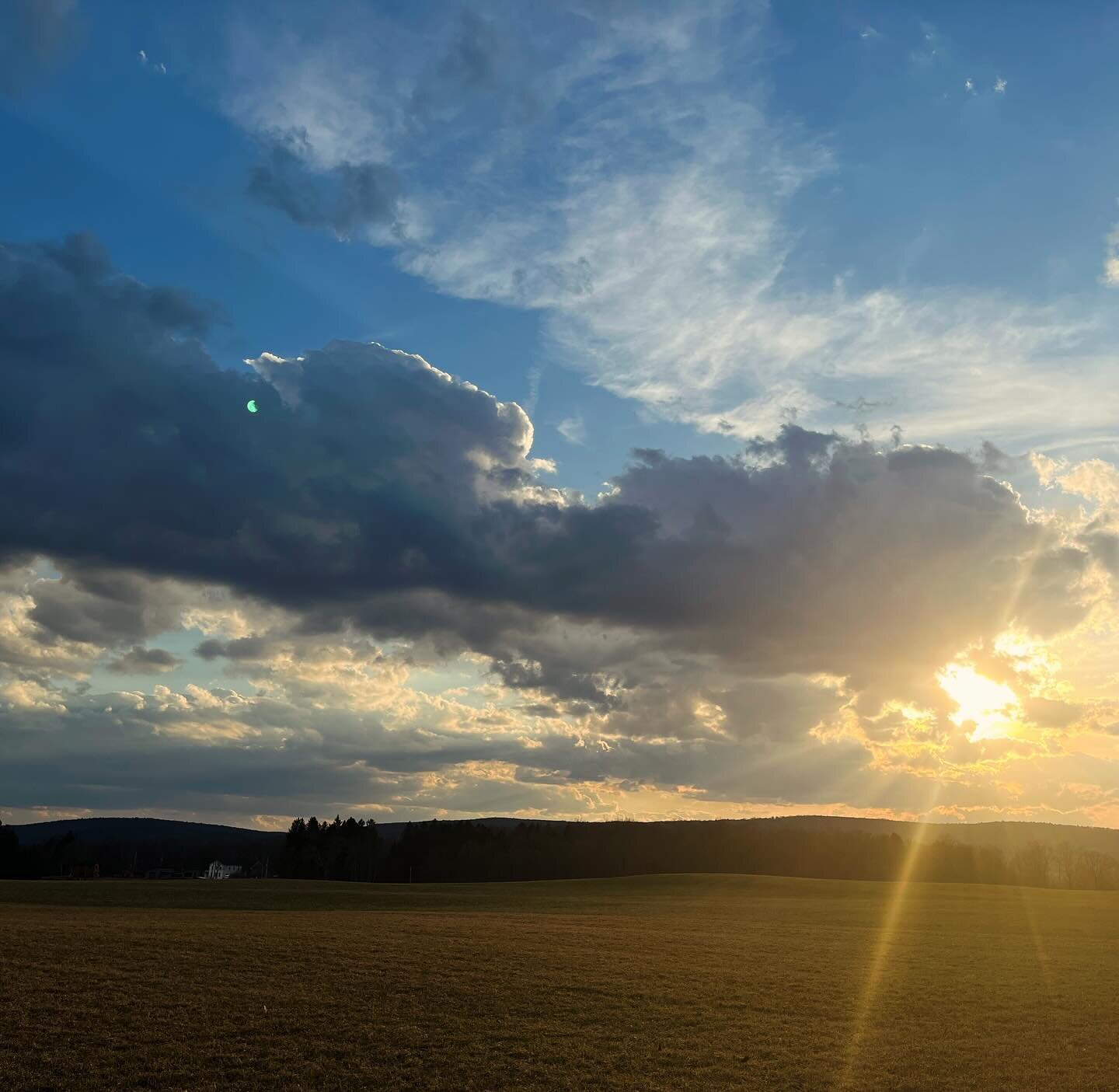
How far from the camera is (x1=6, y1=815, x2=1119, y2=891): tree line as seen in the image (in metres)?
172

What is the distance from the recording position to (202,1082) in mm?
20531

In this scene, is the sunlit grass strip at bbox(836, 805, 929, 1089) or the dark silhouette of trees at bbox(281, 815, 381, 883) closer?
the sunlit grass strip at bbox(836, 805, 929, 1089)

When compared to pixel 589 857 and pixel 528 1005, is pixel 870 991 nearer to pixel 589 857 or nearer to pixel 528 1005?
pixel 528 1005

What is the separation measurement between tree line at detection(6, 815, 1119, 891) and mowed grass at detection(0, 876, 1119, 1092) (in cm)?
11991

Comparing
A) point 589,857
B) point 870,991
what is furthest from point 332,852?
point 870,991

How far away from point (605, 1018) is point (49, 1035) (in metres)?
15.2

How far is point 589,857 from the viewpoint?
177625mm

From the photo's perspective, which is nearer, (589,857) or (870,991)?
(870,991)

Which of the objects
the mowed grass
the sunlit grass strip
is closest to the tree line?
the sunlit grass strip

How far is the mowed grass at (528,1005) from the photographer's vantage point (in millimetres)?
22656

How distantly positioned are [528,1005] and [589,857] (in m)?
154

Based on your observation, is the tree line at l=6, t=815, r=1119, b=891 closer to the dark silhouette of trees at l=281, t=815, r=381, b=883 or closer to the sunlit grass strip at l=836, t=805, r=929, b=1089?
the dark silhouette of trees at l=281, t=815, r=381, b=883

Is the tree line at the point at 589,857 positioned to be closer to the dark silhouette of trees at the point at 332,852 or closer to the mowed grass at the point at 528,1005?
the dark silhouette of trees at the point at 332,852

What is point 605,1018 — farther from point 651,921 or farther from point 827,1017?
point 651,921
